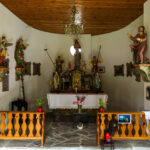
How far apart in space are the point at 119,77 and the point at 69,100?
116 inches

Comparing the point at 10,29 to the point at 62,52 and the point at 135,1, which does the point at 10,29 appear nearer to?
the point at 62,52

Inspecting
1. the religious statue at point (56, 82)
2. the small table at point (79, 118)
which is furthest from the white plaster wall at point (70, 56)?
the small table at point (79, 118)

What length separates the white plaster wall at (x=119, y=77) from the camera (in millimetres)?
7562

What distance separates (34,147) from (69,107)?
9.47 feet

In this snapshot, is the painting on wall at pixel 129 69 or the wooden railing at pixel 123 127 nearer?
the wooden railing at pixel 123 127

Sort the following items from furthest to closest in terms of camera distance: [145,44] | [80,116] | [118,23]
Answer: [118,23] → [80,116] → [145,44]

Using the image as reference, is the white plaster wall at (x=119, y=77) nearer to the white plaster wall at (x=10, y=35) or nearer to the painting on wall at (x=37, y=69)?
the painting on wall at (x=37, y=69)

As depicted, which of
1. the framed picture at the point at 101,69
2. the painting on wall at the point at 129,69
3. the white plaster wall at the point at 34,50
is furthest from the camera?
the framed picture at the point at 101,69

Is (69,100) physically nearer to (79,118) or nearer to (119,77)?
(79,118)

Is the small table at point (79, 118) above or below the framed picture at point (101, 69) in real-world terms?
below

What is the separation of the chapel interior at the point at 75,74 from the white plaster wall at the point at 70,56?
0.04 metres

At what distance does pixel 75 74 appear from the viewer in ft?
28.5

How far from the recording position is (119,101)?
9055 millimetres

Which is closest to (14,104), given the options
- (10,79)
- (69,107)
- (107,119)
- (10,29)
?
(10,79)
